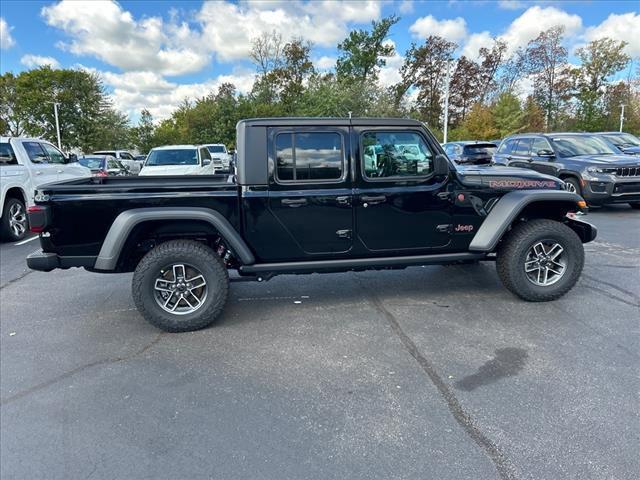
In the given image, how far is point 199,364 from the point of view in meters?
3.25

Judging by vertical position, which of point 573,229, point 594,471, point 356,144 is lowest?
point 594,471

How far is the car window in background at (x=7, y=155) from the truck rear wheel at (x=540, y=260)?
8793 millimetres

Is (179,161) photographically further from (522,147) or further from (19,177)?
(522,147)

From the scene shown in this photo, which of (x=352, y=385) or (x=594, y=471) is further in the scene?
(x=352, y=385)

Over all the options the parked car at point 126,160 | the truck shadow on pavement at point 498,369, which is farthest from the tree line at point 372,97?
the truck shadow on pavement at point 498,369

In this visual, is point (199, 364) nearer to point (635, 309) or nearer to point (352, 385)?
point (352, 385)

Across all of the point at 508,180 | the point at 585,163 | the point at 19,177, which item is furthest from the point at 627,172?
the point at 19,177

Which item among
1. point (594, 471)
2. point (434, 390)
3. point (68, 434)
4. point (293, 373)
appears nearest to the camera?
point (594, 471)

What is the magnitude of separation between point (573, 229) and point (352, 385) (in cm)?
Result: 338

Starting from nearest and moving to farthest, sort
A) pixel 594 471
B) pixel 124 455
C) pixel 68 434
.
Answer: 1. pixel 594 471
2. pixel 124 455
3. pixel 68 434

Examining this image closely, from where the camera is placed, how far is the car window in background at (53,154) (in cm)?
895

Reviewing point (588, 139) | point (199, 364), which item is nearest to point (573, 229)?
point (199, 364)

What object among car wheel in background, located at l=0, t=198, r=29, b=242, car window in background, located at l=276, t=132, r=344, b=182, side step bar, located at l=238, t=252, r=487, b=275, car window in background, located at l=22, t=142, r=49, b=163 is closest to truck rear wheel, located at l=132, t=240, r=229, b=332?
side step bar, located at l=238, t=252, r=487, b=275

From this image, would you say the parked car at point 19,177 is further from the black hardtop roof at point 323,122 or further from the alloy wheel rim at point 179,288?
the black hardtop roof at point 323,122
